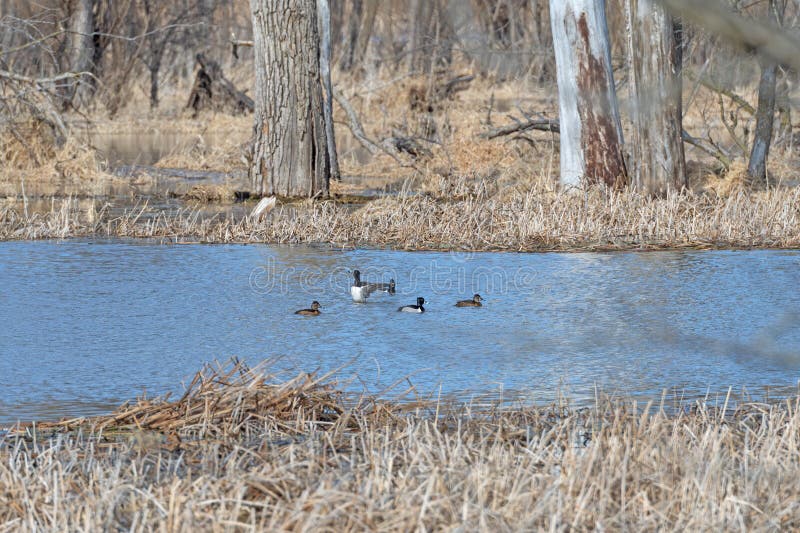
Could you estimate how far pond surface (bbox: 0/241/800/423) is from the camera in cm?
642

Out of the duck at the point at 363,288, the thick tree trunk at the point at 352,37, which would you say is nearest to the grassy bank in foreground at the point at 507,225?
the duck at the point at 363,288

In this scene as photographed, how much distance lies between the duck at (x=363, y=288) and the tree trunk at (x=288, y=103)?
19.6 ft

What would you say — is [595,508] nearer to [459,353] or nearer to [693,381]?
[693,381]

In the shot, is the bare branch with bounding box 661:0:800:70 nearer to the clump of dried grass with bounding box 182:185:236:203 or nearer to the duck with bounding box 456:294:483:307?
the duck with bounding box 456:294:483:307

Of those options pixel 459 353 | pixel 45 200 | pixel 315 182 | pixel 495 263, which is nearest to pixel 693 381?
pixel 459 353

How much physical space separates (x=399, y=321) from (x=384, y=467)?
11.7 ft

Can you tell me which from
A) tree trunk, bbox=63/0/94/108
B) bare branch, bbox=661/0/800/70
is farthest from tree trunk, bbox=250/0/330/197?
tree trunk, bbox=63/0/94/108

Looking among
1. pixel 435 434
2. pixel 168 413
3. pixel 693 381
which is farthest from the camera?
pixel 693 381

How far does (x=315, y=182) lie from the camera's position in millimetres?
14766

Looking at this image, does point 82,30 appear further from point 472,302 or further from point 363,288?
point 472,302

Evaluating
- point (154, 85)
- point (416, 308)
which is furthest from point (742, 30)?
point (154, 85)

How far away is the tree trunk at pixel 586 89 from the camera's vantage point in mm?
14305

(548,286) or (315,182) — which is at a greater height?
(315,182)

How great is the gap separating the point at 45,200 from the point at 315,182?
324 centimetres
